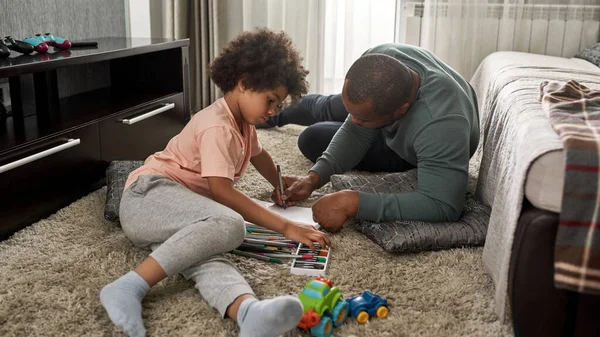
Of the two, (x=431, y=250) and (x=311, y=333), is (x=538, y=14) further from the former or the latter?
(x=311, y=333)

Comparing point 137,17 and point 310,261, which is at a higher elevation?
point 137,17

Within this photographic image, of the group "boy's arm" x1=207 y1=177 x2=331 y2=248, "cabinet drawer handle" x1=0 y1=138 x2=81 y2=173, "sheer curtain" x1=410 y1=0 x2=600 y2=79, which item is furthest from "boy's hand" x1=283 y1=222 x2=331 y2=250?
"sheer curtain" x1=410 y1=0 x2=600 y2=79

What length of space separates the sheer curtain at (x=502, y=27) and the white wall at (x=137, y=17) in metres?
1.29

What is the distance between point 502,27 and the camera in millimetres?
3141

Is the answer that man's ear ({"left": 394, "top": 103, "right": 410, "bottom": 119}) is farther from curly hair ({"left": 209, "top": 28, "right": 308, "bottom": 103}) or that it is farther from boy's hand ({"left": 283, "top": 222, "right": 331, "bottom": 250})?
boy's hand ({"left": 283, "top": 222, "right": 331, "bottom": 250})

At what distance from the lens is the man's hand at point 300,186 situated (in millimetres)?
Result: 1868

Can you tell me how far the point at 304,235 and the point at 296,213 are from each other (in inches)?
10.4

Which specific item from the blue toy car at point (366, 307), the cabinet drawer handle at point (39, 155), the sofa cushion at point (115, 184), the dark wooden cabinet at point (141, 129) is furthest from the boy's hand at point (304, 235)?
the dark wooden cabinet at point (141, 129)

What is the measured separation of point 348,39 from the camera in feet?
11.1

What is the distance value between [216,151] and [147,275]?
354mm

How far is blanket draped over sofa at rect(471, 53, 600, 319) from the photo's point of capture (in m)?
1.19

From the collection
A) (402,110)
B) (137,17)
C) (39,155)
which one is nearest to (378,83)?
(402,110)

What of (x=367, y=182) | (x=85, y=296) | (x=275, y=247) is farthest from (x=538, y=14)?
(x=85, y=296)

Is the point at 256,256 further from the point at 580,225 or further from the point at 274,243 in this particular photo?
the point at 580,225
